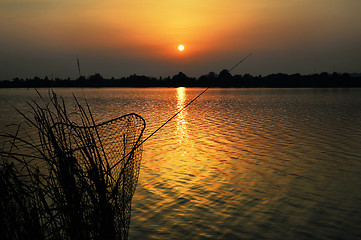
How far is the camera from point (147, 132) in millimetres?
20188

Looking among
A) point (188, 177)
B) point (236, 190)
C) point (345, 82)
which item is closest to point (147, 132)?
point (188, 177)

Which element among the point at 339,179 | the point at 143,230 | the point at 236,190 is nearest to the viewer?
the point at 143,230

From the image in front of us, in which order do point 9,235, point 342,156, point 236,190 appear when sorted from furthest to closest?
point 342,156
point 236,190
point 9,235

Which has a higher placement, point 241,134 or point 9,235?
point 9,235

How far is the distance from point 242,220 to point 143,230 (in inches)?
88.6

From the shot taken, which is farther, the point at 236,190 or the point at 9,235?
the point at 236,190

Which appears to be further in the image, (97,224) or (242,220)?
(242,220)

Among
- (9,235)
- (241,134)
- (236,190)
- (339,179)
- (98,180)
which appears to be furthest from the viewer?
(241,134)

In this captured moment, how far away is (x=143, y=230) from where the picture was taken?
6.86m

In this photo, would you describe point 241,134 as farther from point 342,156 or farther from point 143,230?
point 143,230

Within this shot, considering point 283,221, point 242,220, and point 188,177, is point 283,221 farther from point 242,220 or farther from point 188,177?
point 188,177

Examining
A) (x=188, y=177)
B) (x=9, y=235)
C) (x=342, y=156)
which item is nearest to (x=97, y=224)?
(x=9, y=235)

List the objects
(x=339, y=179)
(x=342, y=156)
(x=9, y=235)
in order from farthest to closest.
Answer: (x=342, y=156), (x=339, y=179), (x=9, y=235)

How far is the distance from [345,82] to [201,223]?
600 feet
